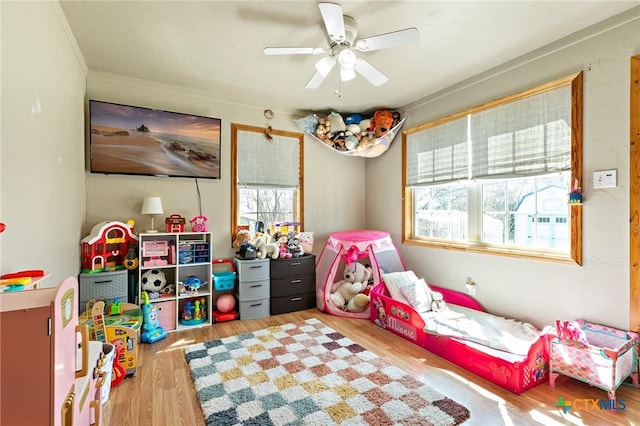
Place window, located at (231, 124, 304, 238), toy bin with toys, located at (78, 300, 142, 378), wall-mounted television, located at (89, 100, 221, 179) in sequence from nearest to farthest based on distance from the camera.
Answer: toy bin with toys, located at (78, 300, 142, 378), wall-mounted television, located at (89, 100, 221, 179), window, located at (231, 124, 304, 238)

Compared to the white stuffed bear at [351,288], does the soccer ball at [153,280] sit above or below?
above

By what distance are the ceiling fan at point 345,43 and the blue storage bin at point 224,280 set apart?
2.28m

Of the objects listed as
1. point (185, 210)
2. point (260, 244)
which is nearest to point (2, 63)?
point (185, 210)

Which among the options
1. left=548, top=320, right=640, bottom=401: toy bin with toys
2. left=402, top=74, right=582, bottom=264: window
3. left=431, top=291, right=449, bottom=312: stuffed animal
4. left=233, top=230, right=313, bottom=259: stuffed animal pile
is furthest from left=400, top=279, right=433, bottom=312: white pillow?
left=233, top=230, right=313, bottom=259: stuffed animal pile

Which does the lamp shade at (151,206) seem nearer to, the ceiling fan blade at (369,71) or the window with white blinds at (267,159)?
the window with white blinds at (267,159)

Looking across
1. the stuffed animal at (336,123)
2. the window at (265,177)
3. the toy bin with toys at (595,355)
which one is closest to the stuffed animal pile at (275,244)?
the window at (265,177)

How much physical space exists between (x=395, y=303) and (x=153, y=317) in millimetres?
2365

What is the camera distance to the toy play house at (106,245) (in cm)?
267

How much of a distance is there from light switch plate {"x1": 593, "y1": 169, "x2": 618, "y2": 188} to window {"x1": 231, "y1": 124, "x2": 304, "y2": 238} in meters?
2.98

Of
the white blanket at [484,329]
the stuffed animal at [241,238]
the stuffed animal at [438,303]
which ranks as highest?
the stuffed animal at [241,238]

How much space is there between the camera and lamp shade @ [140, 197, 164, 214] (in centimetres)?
298

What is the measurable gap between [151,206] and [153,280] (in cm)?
76

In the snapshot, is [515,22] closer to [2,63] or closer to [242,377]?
[2,63]

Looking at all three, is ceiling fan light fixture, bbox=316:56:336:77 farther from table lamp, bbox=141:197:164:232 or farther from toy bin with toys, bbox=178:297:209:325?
toy bin with toys, bbox=178:297:209:325
